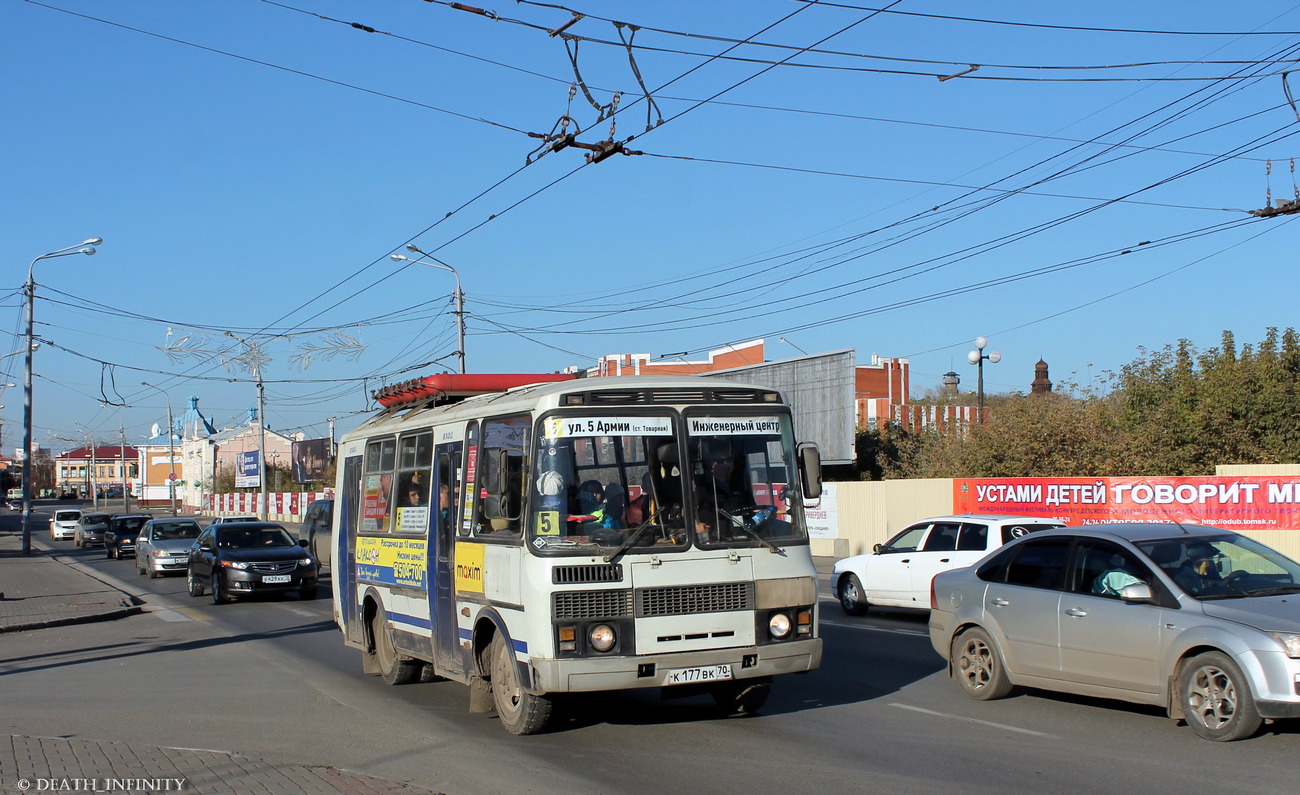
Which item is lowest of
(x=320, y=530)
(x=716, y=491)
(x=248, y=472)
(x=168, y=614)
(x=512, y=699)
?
(x=168, y=614)

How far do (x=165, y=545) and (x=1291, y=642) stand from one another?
28220 mm

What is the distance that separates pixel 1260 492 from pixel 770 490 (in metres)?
15.6

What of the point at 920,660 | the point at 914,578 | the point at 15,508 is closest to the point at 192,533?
the point at 914,578

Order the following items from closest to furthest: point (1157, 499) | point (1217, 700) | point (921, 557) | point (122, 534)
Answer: point (1217, 700)
point (921, 557)
point (1157, 499)
point (122, 534)

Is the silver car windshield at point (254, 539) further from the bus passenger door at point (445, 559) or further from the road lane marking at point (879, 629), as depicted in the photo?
the bus passenger door at point (445, 559)

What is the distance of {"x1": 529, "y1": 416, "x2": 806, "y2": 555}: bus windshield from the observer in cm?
826

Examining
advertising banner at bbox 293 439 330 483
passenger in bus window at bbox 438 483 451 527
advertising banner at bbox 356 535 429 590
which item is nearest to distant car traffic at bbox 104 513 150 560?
advertising banner at bbox 356 535 429 590

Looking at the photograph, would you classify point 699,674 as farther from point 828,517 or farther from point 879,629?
point 828,517

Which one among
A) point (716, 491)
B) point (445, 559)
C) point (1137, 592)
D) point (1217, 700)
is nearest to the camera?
point (1217, 700)

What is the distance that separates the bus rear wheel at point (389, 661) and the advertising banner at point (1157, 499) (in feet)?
46.9

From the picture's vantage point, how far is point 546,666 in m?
7.99

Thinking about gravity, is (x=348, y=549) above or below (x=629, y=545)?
below

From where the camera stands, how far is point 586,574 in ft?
26.6

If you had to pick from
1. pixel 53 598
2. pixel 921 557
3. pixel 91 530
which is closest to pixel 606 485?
pixel 921 557
